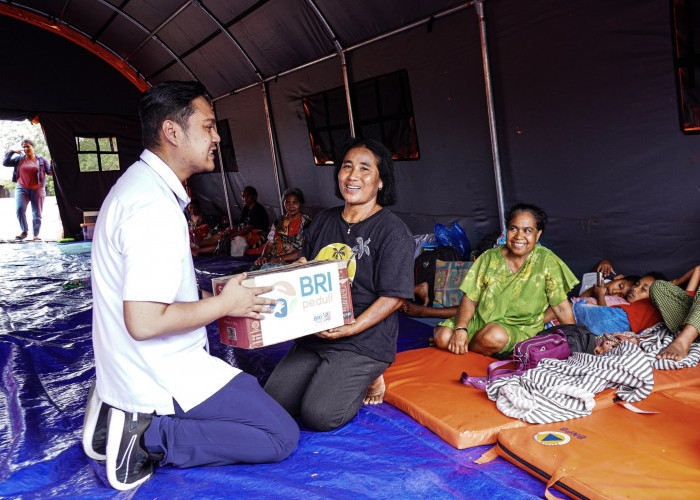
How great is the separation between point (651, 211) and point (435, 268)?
1.82 meters

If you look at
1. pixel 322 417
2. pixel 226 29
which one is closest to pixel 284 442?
pixel 322 417

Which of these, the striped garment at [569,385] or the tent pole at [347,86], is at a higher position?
the tent pole at [347,86]

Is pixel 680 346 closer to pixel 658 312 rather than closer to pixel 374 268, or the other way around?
pixel 658 312

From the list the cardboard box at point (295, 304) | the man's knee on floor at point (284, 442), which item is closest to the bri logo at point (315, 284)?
the cardboard box at point (295, 304)

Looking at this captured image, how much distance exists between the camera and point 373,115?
679cm

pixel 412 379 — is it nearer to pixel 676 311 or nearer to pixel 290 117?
pixel 676 311

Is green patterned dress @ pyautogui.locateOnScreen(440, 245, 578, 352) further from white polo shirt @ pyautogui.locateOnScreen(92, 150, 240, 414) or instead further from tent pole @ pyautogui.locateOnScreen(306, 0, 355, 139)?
tent pole @ pyautogui.locateOnScreen(306, 0, 355, 139)

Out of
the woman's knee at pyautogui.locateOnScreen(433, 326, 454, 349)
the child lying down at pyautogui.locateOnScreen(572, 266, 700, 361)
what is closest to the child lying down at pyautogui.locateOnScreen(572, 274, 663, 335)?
the child lying down at pyautogui.locateOnScreen(572, 266, 700, 361)

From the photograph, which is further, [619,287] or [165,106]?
[619,287]

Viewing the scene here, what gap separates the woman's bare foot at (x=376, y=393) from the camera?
3.01 m

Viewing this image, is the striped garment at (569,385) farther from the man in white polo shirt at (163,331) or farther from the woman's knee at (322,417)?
the man in white polo shirt at (163,331)

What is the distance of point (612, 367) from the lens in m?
→ 2.75

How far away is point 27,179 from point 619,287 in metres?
12.1

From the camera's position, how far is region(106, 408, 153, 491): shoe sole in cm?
212
